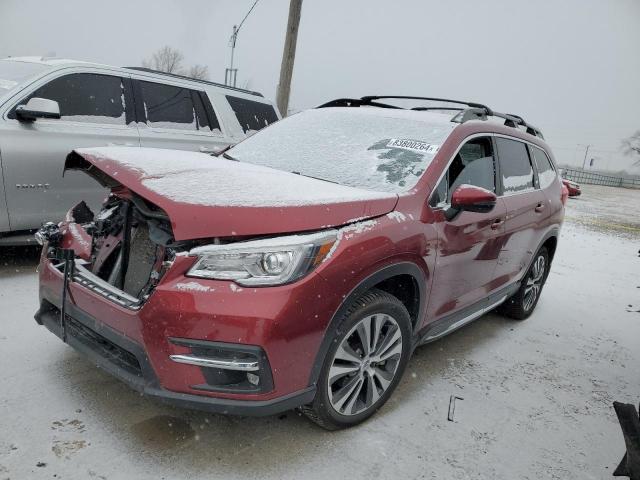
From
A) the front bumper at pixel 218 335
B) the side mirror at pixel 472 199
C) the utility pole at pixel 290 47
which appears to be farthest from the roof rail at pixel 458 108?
the utility pole at pixel 290 47

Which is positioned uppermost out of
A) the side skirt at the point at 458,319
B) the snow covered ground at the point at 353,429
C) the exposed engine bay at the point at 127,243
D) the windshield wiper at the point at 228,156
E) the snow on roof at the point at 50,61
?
the snow on roof at the point at 50,61

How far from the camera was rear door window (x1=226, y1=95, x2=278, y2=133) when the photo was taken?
6.25 meters

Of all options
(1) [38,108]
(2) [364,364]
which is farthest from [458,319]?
(1) [38,108]

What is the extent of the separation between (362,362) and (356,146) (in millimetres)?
1400

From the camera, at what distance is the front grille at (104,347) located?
225 centimetres

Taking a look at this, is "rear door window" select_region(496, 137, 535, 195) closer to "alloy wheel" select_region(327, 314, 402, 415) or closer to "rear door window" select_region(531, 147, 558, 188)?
"rear door window" select_region(531, 147, 558, 188)

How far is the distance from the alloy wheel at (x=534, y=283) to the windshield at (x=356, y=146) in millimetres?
2030

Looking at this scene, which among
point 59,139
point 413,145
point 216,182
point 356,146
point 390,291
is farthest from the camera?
point 59,139

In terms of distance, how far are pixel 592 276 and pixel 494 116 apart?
4.36 m

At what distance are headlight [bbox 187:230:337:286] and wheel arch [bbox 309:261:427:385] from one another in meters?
0.30

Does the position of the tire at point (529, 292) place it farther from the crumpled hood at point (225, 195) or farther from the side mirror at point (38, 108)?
the side mirror at point (38, 108)

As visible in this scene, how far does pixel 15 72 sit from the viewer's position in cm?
461

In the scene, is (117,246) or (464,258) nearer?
(117,246)

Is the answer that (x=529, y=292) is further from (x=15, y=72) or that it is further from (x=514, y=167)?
(x=15, y=72)
